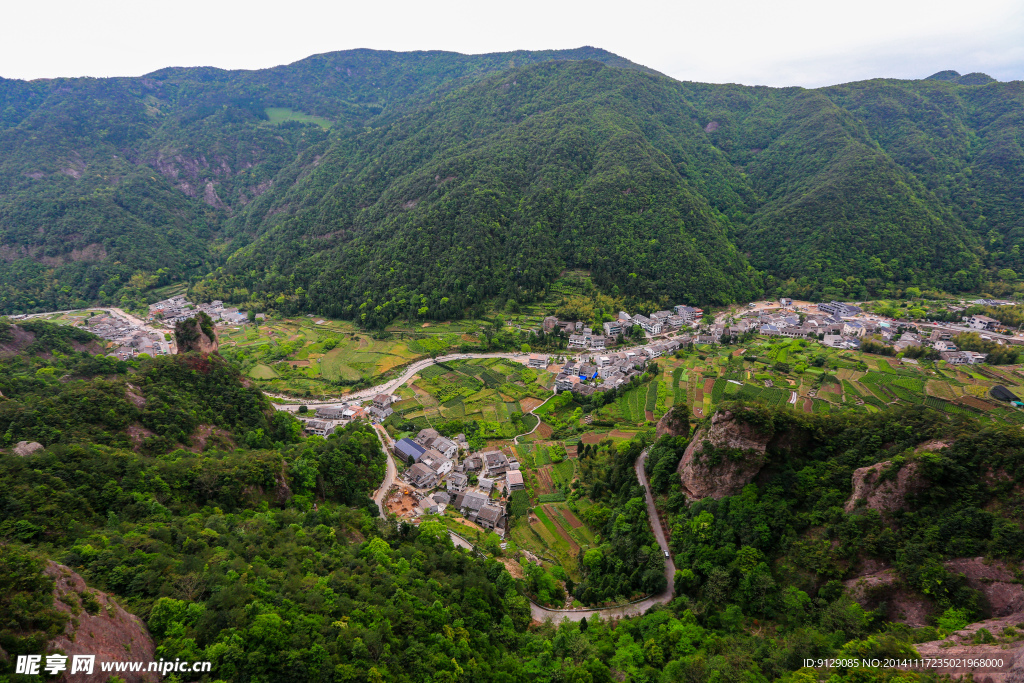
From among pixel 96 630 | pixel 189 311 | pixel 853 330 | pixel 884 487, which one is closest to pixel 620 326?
pixel 853 330

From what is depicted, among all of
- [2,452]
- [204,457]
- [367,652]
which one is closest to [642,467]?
[367,652]

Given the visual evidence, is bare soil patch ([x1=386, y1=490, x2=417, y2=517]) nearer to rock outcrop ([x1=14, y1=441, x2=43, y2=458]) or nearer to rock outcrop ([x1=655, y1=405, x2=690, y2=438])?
rock outcrop ([x1=14, y1=441, x2=43, y2=458])

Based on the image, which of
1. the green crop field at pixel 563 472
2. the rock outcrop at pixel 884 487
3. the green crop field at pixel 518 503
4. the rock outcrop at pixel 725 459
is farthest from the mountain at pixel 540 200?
the rock outcrop at pixel 884 487

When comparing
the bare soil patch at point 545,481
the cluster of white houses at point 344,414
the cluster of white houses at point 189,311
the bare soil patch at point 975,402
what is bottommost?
the bare soil patch at point 545,481

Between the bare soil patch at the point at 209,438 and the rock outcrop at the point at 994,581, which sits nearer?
the rock outcrop at the point at 994,581

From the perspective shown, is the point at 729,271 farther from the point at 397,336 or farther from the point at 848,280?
the point at 397,336

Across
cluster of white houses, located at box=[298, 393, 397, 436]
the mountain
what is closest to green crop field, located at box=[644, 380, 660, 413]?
cluster of white houses, located at box=[298, 393, 397, 436]

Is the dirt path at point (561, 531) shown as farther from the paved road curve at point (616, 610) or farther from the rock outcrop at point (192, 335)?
the rock outcrop at point (192, 335)
